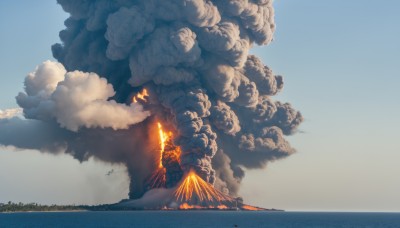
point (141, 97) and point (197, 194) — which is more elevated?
point (141, 97)

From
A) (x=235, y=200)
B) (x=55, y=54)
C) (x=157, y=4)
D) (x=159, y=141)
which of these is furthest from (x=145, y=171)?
(x=157, y=4)

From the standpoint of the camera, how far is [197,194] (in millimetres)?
158000

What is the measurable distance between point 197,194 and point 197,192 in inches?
34.3

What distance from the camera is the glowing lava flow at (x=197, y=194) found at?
15325cm

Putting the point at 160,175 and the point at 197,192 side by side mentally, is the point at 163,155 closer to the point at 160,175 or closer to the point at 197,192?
the point at 160,175

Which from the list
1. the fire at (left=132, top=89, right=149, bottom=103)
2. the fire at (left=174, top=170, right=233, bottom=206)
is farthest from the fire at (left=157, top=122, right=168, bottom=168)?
the fire at (left=174, top=170, right=233, bottom=206)

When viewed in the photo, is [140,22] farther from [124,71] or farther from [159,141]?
[159,141]

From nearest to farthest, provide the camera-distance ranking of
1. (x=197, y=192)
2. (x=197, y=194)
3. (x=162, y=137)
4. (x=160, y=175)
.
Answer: (x=197, y=192) < (x=197, y=194) < (x=162, y=137) < (x=160, y=175)

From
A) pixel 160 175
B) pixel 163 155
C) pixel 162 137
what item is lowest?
pixel 160 175

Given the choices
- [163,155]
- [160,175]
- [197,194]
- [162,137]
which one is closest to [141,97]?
[162,137]

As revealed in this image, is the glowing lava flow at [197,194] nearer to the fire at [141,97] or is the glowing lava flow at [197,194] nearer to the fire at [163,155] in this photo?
the fire at [163,155]

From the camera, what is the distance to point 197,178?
499 feet

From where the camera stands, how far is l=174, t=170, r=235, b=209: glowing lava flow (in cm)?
15325

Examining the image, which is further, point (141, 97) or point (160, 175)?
point (160, 175)
